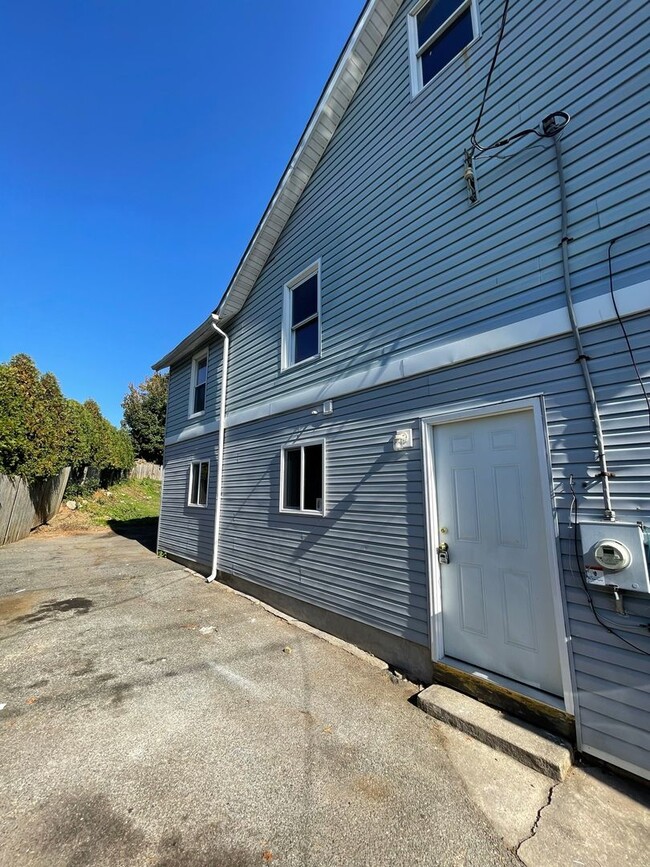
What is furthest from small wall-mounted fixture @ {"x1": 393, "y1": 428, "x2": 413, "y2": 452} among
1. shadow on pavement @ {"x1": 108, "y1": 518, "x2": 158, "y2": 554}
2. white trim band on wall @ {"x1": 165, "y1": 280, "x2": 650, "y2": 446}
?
shadow on pavement @ {"x1": 108, "y1": 518, "x2": 158, "y2": 554}

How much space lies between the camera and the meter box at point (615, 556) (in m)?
2.34

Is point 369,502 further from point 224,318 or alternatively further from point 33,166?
point 33,166

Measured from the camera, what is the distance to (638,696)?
2312 millimetres

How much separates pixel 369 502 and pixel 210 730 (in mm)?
2654

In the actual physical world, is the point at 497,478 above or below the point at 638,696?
above

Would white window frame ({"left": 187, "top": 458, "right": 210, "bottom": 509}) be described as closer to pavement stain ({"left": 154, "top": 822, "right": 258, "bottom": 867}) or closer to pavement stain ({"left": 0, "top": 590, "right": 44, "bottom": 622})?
pavement stain ({"left": 0, "top": 590, "right": 44, "bottom": 622})

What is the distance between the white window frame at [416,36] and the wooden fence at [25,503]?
13.8 metres

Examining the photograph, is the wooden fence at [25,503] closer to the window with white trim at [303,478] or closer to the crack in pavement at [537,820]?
the window with white trim at [303,478]

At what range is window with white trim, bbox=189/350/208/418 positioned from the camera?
9.34 meters

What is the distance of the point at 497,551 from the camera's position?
3.18m

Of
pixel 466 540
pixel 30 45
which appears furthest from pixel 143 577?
pixel 30 45

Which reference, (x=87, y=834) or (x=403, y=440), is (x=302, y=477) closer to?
(x=403, y=440)

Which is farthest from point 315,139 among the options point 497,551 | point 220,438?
point 497,551

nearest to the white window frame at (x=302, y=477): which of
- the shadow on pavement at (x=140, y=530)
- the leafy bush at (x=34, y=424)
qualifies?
the shadow on pavement at (x=140, y=530)
